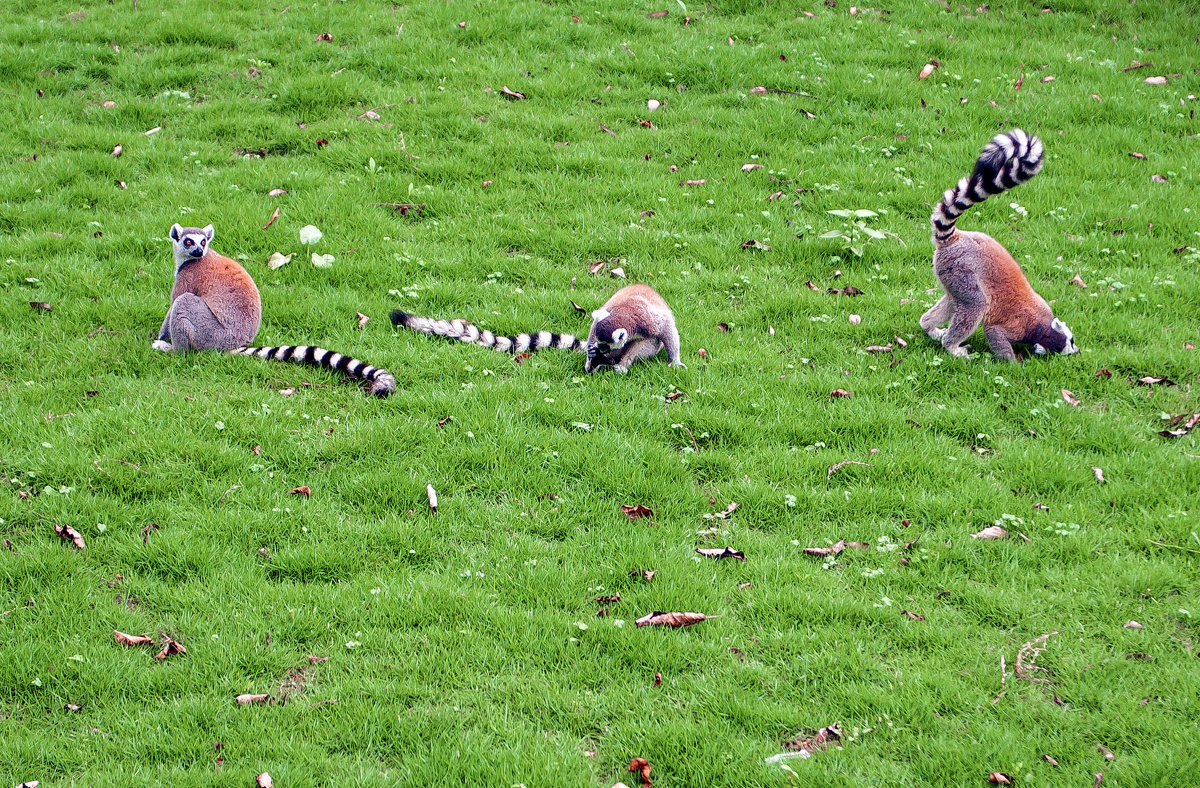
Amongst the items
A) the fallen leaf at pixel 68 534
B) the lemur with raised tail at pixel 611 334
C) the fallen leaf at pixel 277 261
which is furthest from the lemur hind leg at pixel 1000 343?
the fallen leaf at pixel 68 534

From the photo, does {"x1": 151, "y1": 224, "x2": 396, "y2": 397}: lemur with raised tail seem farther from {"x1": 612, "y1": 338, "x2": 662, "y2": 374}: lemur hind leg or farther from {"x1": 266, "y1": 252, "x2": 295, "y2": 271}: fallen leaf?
{"x1": 612, "y1": 338, "x2": 662, "y2": 374}: lemur hind leg

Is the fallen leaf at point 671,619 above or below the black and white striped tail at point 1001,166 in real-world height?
below

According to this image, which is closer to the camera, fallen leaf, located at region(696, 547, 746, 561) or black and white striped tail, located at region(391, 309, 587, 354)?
fallen leaf, located at region(696, 547, 746, 561)

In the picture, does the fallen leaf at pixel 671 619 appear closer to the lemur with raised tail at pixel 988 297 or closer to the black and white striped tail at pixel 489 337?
the black and white striped tail at pixel 489 337

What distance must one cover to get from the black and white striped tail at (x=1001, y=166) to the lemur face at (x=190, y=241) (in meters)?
7.02

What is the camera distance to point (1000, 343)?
8484mm

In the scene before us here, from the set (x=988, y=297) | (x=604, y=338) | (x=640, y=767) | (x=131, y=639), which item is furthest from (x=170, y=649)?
(x=988, y=297)

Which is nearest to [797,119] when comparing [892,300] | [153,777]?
[892,300]

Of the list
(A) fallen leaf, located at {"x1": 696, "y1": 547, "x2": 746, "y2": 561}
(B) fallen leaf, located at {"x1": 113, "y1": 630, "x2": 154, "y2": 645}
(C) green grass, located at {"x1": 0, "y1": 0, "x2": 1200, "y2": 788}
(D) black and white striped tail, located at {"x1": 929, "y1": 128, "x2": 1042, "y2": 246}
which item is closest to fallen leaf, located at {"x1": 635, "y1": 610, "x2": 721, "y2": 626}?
(C) green grass, located at {"x1": 0, "y1": 0, "x2": 1200, "y2": 788}

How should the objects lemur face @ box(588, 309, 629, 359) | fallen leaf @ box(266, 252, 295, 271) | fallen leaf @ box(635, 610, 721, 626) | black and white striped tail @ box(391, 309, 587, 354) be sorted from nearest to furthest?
fallen leaf @ box(635, 610, 721, 626) → lemur face @ box(588, 309, 629, 359) → black and white striped tail @ box(391, 309, 587, 354) → fallen leaf @ box(266, 252, 295, 271)

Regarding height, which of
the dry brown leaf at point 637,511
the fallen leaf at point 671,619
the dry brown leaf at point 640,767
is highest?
the dry brown leaf at point 637,511

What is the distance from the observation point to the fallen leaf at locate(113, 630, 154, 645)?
5410mm

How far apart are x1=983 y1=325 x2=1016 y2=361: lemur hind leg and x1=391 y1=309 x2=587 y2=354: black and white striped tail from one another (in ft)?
12.7

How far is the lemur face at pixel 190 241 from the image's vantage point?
27.5 feet
